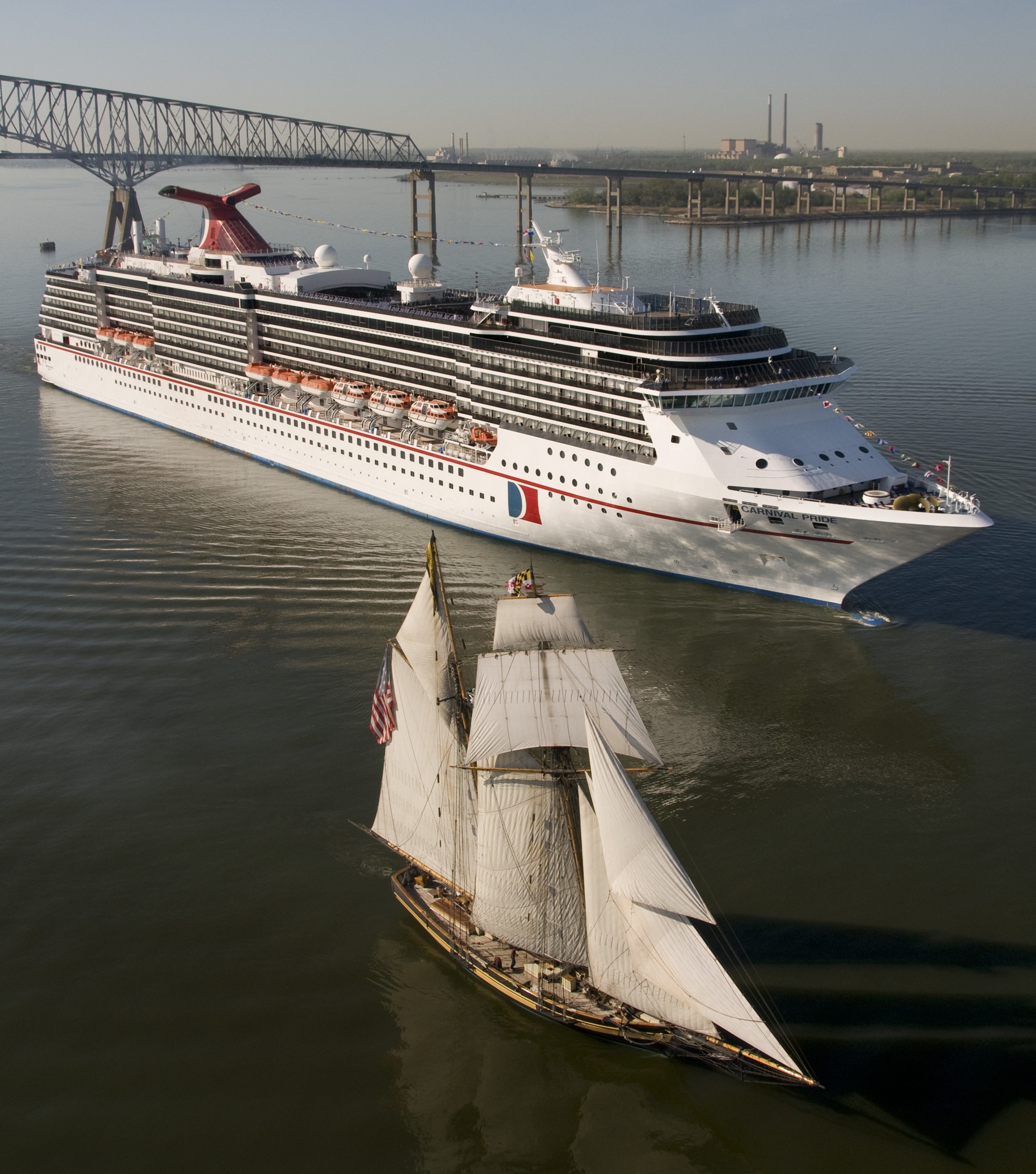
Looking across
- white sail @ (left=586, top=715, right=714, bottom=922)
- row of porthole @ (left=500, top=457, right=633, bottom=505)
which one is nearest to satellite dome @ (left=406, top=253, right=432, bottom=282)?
row of porthole @ (left=500, top=457, right=633, bottom=505)

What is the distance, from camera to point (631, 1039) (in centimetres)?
1335

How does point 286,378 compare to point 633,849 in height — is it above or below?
above

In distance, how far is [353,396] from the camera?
118 feet

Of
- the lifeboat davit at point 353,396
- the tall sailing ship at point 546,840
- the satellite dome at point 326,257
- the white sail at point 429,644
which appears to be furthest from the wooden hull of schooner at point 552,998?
the satellite dome at point 326,257

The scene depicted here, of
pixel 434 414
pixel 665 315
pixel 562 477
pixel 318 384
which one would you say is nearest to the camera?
pixel 665 315

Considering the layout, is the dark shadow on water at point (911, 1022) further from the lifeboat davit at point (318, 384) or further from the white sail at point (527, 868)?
the lifeboat davit at point (318, 384)

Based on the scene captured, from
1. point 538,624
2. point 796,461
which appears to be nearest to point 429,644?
point 538,624

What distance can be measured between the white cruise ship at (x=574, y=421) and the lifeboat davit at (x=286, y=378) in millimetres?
106

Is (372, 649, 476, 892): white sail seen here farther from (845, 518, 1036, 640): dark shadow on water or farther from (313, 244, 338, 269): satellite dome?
(313, 244, 338, 269): satellite dome

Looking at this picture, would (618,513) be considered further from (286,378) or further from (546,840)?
(286,378)

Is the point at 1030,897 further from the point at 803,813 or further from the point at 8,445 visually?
the point at 8,445

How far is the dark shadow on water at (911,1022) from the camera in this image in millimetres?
12648

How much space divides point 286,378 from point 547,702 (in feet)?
88.1

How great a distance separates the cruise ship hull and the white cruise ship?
0.18 ft
